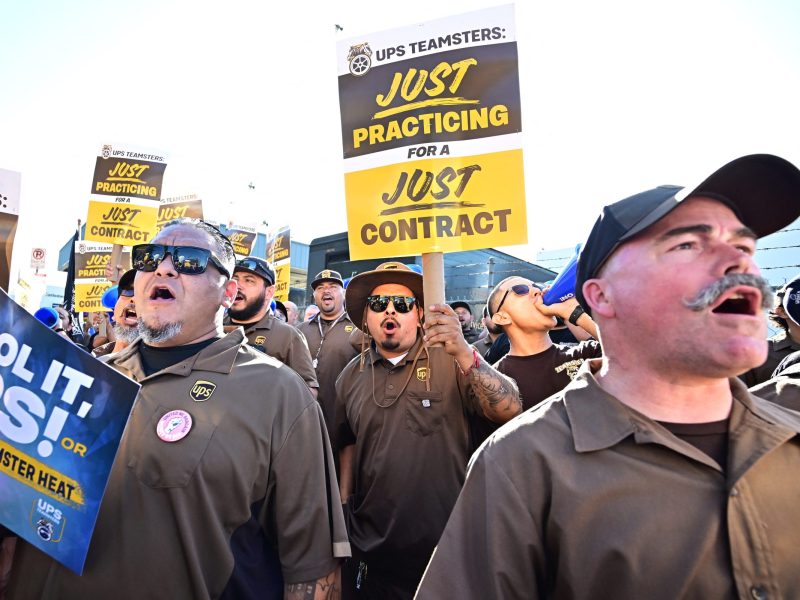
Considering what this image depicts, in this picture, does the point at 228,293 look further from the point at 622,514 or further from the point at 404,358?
the point at 622,514

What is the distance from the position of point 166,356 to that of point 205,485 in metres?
0.72

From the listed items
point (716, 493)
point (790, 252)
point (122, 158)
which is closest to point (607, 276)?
point (716, 493)

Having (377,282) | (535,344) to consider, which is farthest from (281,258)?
(535,344)

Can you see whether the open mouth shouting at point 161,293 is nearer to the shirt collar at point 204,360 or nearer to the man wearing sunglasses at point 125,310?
the shirt collar at point 204,360

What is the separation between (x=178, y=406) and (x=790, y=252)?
35.4 ft

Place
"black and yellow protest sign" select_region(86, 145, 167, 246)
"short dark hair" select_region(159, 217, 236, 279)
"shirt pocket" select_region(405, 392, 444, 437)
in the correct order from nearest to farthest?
1. "short dark hair" select_region(159, 217, 236, 279)
2. "shirt pocket" select_region(405, 392, 444, 437)
3. "black and yellow protest sign" select_region(86, 145, 167, 246)

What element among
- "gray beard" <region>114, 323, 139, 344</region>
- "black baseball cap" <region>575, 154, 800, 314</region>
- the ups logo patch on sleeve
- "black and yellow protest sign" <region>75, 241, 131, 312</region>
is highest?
"black and yellow protest sign" <region>75, 241, 131, 312</region>

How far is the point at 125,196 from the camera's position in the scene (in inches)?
263

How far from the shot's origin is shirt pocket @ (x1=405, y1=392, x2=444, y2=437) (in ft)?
10.5

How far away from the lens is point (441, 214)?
2711 mm

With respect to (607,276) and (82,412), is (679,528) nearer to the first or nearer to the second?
(607,276)

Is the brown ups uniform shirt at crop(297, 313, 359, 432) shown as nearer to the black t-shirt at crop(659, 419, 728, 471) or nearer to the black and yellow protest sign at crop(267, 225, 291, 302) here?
the black and yellow protest sign at crop(267, 225, 291, 302)

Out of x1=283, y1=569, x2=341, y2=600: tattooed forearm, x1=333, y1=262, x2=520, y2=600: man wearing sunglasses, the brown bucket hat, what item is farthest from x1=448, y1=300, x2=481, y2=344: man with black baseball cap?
x1=283, y1=569, x2=341, y2=600: tattooed forearm

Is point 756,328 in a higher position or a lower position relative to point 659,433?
higher
